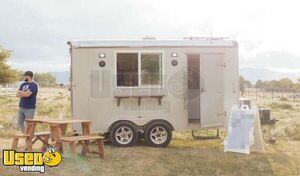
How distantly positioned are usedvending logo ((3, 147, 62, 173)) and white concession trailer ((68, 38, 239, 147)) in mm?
2174

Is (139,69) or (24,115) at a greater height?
(139,69)

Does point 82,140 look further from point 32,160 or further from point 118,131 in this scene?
point 118,131

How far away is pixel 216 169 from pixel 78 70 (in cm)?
425

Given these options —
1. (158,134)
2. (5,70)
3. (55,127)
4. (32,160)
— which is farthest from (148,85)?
(5,70)

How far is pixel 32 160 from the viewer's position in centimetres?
814

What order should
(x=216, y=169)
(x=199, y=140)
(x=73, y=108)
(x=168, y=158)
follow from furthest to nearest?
1. (x=199, y=140)
2. (x=73, y=108)
3. (x=168, y=158)
4. (x=216, y=169)

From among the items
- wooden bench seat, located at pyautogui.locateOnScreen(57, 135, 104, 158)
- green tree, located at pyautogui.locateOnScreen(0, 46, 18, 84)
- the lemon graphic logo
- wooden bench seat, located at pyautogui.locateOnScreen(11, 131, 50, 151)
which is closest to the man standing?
wooden bench seat, located at pyautogui.locateOnScreen(11, 131, 50, 151)

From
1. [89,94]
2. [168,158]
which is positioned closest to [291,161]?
[168,158]

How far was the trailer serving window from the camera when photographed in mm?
10477

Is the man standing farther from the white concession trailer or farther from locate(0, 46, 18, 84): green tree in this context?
locate(0, 46, 18, 84): green tree

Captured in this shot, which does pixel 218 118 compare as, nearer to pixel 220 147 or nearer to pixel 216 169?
pixel 220 147

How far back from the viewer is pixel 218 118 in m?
10.6

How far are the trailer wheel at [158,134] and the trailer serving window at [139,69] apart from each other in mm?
982

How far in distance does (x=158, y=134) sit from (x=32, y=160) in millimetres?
3406
